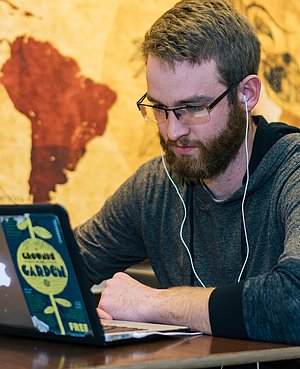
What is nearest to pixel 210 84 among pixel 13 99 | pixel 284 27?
pixel 13 99

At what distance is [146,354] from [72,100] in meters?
1.61

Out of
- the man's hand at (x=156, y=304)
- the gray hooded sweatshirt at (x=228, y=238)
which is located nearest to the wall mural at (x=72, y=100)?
the gray hooded sweatshirt at (x=228, y=238)

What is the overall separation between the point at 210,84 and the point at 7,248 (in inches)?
28.1

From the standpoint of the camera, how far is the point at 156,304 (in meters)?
1.65

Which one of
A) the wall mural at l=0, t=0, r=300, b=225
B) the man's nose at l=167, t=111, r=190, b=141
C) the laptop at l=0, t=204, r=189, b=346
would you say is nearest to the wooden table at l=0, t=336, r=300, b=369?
the laptop at l=0, t=204, r=189, b=346

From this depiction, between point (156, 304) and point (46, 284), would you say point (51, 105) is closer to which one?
point (156, 304)

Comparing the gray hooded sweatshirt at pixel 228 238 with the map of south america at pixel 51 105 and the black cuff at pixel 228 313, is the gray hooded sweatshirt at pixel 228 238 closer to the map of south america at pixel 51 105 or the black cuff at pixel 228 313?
the black cuff at pixel 228 313

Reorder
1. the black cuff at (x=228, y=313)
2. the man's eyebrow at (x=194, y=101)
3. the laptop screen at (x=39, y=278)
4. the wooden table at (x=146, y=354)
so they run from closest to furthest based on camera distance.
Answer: the wooden table at (x=146, y=354) < the laptop screen at (x=39, y=278) < the black cuff at (x=228, y=313) < the man's eyebrow at (x=194, y=101)

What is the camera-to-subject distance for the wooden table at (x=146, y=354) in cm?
126

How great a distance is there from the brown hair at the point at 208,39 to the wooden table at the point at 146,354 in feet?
2.39

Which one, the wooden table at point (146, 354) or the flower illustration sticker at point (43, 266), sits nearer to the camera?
the wooden table at point (146, 354)

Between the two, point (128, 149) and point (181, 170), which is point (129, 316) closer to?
point (181, 170)

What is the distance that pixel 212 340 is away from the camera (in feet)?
4.93

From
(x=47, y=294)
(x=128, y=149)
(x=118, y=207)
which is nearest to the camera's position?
(x=47, y=294)
